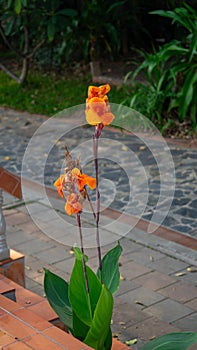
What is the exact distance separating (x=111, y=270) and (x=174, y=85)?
5284mm

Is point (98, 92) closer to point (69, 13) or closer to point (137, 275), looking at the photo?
point (137, 275)

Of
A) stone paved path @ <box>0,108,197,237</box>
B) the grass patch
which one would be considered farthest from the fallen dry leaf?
the grass patch

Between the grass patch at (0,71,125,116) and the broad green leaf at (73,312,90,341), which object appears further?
Result: the grass patch at (0,71,125,116)

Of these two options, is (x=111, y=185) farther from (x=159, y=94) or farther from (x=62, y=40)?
(x=62, y=40)

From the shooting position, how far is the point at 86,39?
35.2 ft

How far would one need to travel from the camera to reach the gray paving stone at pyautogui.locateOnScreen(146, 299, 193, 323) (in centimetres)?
409

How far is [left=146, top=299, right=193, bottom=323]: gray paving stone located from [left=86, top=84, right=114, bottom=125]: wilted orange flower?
1.60 metres

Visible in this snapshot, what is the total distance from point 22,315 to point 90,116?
84 cm

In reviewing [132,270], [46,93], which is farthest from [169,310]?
[46,93]

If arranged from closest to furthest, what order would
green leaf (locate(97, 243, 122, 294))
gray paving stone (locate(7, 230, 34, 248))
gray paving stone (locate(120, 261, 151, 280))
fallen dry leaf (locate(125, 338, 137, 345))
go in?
1. green leaf (locate(97, 243, 122, 294))
2. fallen dry leaf (locate(125, 338, 137, 345))
3. gray paving stone (locate(120, 261, 151, 280))
4. gray paving stone (locate(7, 230, 34, 248))

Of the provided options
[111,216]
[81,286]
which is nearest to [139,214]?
[111,216]

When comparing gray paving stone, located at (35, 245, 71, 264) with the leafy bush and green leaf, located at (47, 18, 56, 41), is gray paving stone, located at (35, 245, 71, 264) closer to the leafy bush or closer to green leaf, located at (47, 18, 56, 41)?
the leafy bush

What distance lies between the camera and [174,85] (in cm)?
815

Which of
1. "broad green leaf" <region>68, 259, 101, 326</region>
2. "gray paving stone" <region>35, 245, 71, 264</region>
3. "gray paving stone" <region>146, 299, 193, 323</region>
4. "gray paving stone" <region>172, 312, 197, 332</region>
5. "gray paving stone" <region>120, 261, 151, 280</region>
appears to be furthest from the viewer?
"gray paving stone" <region>35, 245, 71, 264</region>
